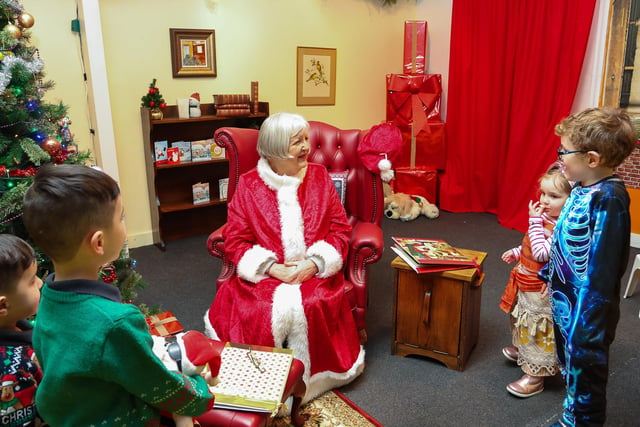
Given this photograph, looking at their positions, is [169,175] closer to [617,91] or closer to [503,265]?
[503,265]

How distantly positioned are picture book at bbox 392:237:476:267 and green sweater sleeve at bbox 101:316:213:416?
5.04 feet

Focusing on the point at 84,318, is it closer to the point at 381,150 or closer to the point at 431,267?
the point at 431,267

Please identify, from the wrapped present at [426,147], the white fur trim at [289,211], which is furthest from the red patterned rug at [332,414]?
the wrapped present at [426,147]

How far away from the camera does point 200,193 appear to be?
4586mm

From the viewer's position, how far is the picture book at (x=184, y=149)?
4387mm

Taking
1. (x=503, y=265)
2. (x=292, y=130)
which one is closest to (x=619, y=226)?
(x=292, y=130)

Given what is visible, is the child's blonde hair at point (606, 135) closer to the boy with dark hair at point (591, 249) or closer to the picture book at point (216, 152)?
the boy with dark hair at point (591, 249)

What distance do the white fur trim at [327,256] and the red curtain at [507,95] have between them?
2974 millimetres

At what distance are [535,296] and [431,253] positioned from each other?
0.52 meters

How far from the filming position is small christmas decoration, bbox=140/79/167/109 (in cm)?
413

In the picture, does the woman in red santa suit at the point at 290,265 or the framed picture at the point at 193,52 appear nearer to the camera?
the woman in red santa suit at the point at 290,265

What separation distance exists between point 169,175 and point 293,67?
64.4 inches

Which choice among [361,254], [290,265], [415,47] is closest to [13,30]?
[290,265]

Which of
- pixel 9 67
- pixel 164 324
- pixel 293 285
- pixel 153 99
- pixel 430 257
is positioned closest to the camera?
pixel 9 67
